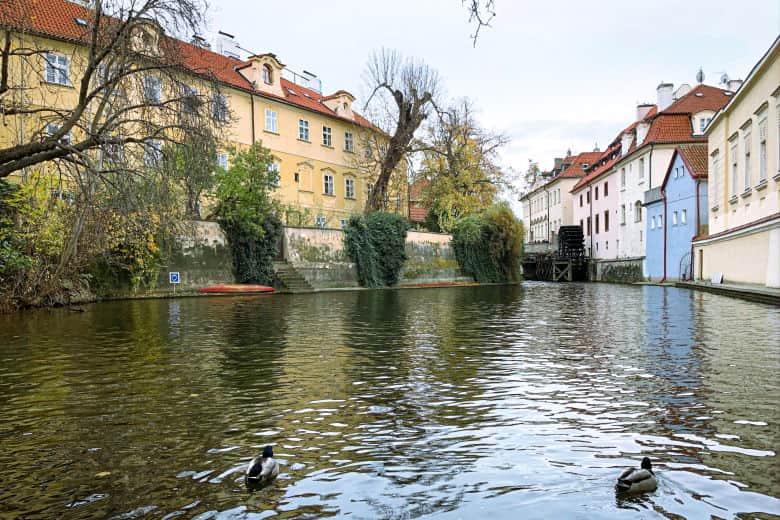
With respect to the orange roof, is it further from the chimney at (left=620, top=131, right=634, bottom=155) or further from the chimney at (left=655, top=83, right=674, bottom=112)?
the chimney at (left=655, top=83, right=674, bottom=112)

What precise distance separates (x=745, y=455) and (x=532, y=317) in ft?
38.2

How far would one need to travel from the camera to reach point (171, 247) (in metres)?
29.7

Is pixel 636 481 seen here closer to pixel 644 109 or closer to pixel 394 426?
pixel 394 426

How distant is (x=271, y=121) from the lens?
41312 millimetres

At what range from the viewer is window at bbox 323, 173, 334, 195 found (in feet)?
150

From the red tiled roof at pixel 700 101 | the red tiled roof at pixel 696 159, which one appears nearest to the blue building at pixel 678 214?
the red tiled roof at pixel 696 159

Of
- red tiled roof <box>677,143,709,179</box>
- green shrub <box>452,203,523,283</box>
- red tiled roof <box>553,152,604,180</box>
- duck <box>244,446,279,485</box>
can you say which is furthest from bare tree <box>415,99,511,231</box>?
duck <box>244,446,279,485</box>

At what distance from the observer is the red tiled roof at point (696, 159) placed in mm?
36031

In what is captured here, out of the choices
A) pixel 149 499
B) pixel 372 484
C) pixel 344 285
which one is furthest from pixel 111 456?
pixel 344 285

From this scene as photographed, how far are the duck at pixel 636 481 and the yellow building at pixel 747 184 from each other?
812 inches

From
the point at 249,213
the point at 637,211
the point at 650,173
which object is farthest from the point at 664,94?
the point at 249,213

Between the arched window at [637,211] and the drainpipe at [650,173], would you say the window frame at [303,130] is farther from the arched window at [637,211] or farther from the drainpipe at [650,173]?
the arched window at [637,211]

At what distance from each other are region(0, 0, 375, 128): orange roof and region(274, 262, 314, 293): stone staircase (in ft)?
32.2

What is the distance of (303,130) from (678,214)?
2414 cm
